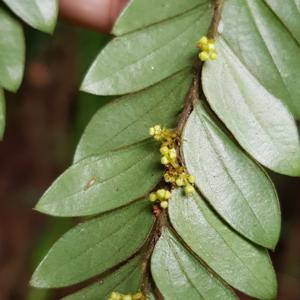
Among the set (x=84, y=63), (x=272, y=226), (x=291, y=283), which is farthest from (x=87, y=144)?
(x=291, y=283)

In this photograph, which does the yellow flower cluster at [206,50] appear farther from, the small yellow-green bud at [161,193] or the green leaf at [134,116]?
the small yellow-green bud at [161,193]

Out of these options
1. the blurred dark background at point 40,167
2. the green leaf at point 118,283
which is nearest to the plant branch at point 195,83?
the green leaf at point 118,283

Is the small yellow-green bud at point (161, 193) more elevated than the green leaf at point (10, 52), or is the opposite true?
the green leaf at point (10, 52)

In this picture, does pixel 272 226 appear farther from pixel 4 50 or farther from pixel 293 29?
pixel 4 50

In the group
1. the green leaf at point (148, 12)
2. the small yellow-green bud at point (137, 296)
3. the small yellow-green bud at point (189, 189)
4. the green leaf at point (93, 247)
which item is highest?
the green leaf at point (148, 12)

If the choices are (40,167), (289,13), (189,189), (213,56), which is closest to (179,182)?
(189,189)

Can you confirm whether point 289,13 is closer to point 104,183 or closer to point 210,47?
point 210,47
